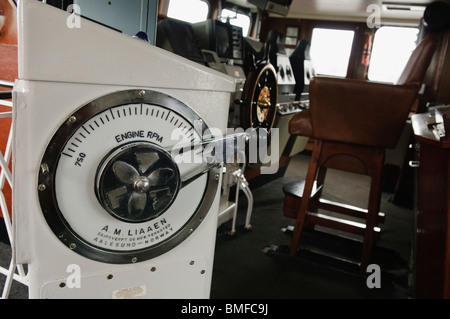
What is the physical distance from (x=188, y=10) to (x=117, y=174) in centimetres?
488

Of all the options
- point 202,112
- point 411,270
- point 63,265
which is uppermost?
point 202,112

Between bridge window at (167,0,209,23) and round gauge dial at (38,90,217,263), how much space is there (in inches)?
171

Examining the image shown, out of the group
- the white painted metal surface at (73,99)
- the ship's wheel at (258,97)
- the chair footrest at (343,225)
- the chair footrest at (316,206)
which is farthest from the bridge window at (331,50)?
the white painted metal surface at (73,99)

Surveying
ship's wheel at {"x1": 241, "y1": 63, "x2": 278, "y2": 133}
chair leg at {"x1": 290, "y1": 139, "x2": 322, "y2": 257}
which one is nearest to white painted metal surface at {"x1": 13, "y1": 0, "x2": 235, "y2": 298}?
chair leg at {"x1": 290, "y1": 139, "x2": 322, "y2": 257}

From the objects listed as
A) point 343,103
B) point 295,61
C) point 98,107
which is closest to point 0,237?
point 98,107

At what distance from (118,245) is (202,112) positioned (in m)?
0.30

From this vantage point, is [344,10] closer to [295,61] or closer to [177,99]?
[295,61]

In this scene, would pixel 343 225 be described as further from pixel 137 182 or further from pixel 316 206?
pixel 137 182

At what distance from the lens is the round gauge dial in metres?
0.58

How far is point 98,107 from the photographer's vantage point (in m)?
0.58

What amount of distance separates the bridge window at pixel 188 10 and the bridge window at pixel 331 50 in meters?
2.58

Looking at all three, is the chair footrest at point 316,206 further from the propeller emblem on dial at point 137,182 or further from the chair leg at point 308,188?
the propeller emblem on dial at point 137,182

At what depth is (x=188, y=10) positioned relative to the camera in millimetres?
4973

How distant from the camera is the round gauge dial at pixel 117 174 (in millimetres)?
576
